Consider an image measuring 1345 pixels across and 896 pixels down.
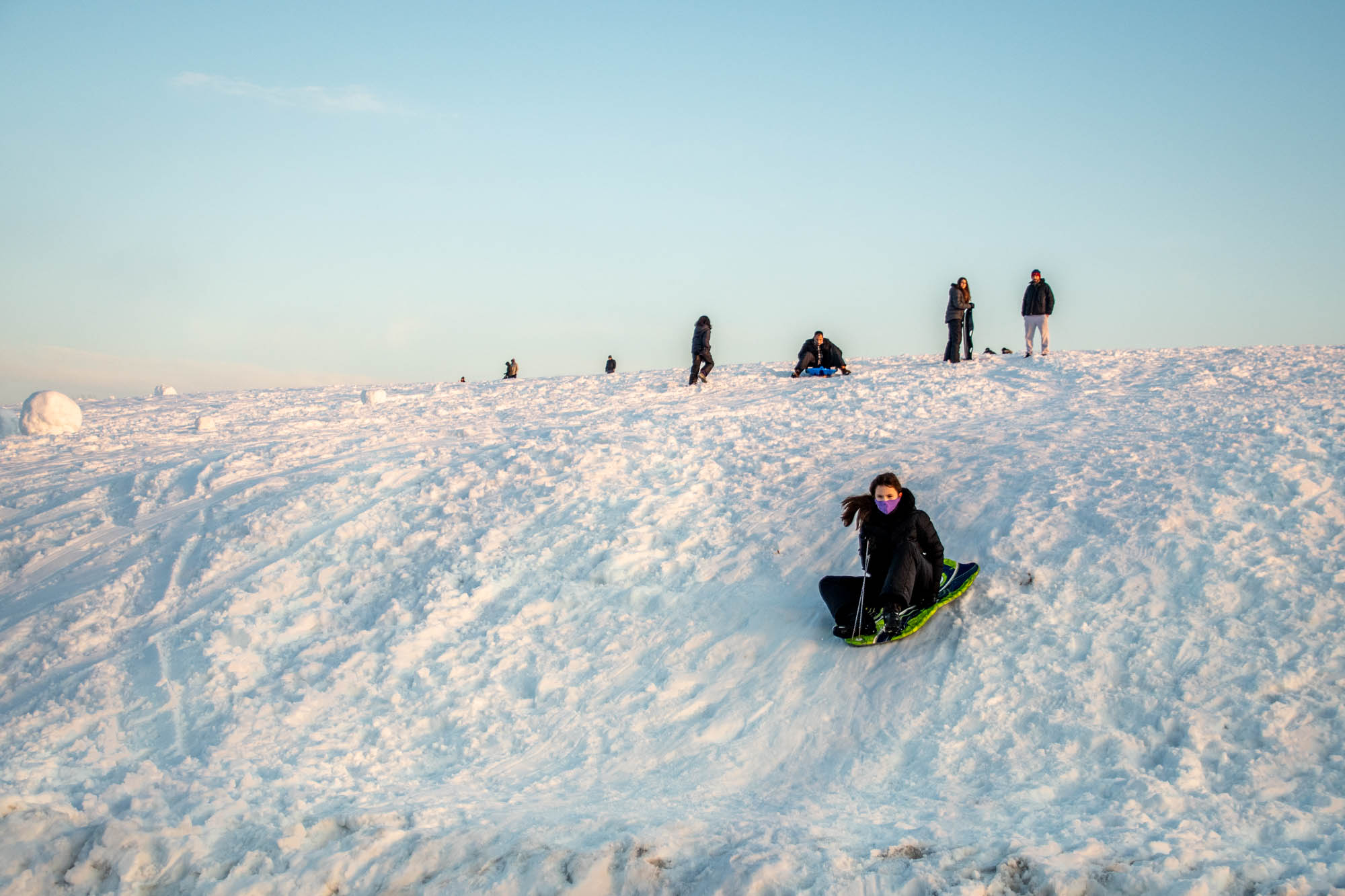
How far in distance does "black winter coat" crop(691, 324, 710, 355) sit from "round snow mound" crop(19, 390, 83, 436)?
1395 cm

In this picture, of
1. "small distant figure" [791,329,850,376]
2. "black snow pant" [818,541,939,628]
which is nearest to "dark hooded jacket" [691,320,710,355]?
"small distant figure" [791,329,850,376]

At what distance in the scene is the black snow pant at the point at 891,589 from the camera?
23.0 feet

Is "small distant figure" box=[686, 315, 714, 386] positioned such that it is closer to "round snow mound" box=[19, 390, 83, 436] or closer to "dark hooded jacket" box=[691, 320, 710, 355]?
"dark hooded jacket" box=[691, 320, 710, 355]

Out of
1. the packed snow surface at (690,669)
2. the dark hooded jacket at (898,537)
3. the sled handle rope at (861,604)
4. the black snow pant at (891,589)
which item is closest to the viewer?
the packed snow surface at (690,669)

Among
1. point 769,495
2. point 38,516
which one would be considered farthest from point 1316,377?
point 38,516

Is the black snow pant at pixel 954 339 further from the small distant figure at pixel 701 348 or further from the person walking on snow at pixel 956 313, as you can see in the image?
the small distant figure at pixel 701 348

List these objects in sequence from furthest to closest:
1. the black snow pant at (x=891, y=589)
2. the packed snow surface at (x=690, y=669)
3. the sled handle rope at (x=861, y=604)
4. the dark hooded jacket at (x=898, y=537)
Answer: the sled handle rope at (x=861, y=604), the dark hooded jacket at (x=898, y=537), the black snow pant at (x=891, y=589), the packed snow surface at (x=690, y=669)

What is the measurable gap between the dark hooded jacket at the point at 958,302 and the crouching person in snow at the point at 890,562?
13134 millimetres

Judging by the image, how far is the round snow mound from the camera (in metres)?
18.0

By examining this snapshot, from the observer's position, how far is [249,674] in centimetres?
800

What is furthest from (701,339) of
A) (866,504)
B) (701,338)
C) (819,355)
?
(866,504)

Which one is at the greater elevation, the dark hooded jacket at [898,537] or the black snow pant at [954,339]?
the black snow pant at [954,339]

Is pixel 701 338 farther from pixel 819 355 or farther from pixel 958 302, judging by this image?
pixel 958 302

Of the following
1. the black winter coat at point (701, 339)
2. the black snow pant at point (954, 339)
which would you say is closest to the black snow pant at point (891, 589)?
the black winter coat at point (701, 339)
